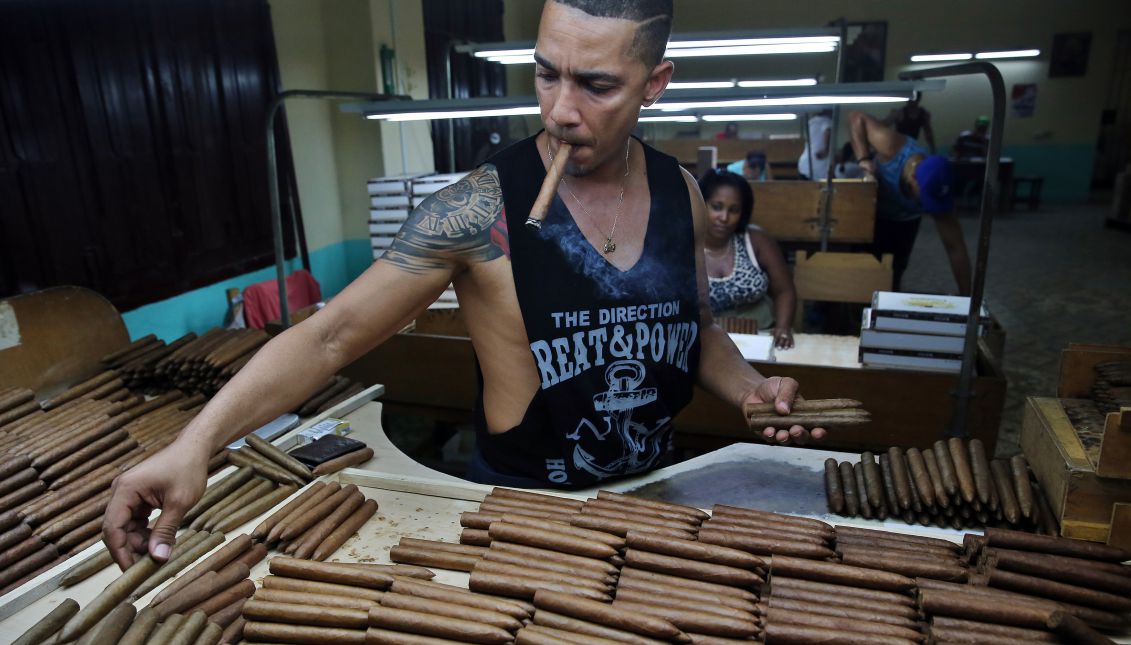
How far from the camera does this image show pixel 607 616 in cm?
148

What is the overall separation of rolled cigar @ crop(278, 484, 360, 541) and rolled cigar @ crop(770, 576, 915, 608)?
1262mm

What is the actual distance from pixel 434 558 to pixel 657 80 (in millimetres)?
1472

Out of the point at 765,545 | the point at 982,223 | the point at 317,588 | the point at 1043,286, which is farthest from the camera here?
the point at 1043,286

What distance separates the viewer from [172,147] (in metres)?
5.64

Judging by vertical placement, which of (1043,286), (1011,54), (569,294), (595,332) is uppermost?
(1011,54)

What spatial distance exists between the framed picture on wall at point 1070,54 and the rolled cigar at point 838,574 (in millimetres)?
19902

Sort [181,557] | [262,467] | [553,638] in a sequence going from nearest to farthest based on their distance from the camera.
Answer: [553,638] → [181,557] → [262,467]

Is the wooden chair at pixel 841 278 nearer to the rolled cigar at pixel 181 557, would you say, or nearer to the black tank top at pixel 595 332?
the black tank top at pixel 595 332

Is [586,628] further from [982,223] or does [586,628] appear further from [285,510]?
[982,223]

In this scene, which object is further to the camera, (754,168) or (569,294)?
(754,168)

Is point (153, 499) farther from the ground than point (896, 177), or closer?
closer

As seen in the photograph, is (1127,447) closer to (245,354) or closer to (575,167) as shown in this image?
(575,167)

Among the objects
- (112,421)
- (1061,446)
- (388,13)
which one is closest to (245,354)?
(112,421)

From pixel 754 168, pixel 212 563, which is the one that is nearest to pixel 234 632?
pixel 212 563
